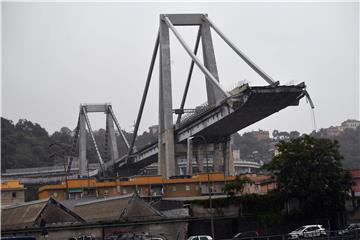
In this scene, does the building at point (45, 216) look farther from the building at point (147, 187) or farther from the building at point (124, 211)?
the building at point (147, 187)

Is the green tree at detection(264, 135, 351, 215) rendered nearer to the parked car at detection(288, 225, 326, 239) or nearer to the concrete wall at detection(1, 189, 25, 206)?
the parked car at detection(288, 225, 326, 239)

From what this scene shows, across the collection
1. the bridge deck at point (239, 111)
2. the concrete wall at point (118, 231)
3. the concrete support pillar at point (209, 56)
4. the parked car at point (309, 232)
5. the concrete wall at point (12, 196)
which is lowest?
the parked car at point (309, 232)

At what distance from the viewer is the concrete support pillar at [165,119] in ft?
304

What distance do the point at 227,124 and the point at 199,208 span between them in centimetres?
3003

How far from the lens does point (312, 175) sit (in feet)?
176

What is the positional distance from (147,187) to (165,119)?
14.4m

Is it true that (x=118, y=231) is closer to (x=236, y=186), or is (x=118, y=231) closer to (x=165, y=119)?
(x=236, y=186)

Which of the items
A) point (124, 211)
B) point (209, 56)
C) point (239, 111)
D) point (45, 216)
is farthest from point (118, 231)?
point (209, 56)

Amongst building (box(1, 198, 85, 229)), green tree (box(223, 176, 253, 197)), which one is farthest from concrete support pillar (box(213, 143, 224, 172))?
building (box(1, 198, 85, 229))

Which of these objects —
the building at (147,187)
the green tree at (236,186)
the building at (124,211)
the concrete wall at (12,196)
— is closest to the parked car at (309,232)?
the green tree at (236,186)

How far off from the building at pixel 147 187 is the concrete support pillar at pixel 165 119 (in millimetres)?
8280

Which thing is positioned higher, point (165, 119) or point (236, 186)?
point (165, 119)

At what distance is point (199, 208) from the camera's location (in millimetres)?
54562

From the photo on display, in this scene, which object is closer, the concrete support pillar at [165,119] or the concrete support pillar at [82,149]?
the concrete support pillar at [165,119]
